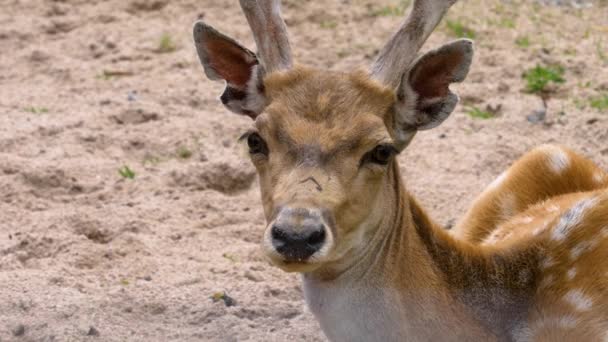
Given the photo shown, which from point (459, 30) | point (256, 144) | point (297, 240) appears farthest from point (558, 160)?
point (459, 30)

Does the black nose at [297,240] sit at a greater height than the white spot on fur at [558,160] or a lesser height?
greater

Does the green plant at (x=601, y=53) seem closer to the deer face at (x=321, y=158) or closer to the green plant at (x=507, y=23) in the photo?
the green plant at (x=507, y=23)

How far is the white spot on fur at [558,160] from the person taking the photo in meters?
6.77

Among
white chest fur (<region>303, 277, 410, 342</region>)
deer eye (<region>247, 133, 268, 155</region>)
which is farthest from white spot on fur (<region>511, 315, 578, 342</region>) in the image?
deer eye (<region>247, 133, 268, 155</region>)

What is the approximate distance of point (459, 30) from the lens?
9.95 metres

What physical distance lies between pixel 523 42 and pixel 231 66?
184 inches

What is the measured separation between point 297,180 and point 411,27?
3.34 feet

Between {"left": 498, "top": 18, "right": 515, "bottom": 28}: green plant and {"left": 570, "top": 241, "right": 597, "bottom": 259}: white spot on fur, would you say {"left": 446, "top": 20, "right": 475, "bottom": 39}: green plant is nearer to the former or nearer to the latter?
{"left": 498, "top": 18, "right": 515, "bottom": 28}: green plant

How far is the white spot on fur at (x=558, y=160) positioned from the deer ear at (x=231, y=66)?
2081 mm

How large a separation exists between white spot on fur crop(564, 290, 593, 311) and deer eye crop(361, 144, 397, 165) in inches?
43.5

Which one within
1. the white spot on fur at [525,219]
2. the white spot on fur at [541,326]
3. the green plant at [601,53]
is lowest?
the green plant at [601,53]

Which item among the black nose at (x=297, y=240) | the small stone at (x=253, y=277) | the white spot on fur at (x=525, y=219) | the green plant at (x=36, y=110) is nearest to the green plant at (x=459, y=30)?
the green plant at (x=36, y=110)

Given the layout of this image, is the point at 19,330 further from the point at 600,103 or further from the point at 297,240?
the point at 600,103

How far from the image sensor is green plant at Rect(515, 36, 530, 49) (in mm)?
9759
